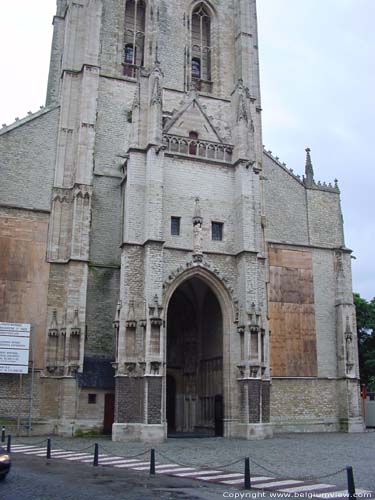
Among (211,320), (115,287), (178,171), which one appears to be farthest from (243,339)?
(178,171)

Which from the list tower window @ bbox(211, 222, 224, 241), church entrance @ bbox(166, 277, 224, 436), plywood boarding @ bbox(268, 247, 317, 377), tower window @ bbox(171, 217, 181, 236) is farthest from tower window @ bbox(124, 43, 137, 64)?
plywood boarding @ bbox(268, 247, 317, 377)

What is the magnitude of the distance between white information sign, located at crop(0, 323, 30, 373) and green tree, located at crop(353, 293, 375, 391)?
92.9 ft

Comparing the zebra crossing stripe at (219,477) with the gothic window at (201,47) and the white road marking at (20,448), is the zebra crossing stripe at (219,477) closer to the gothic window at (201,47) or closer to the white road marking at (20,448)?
the white road marking at (20,448)

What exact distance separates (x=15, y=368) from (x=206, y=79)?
2168 centimetres

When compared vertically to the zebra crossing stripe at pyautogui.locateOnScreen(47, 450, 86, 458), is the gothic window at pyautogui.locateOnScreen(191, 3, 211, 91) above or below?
above

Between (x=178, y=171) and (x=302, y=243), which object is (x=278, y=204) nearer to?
(x=302, y=243)

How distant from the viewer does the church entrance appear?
29078 millimetres

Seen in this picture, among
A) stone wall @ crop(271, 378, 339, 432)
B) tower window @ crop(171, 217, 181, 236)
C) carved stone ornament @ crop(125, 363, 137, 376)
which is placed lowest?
stone wall @ crop(271, 378, 339, 432)

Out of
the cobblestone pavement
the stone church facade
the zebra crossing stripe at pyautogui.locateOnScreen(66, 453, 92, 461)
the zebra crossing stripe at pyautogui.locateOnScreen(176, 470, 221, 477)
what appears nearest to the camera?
the zebra crossing stripe at pyautogui.locateOnScreen(176, 470, 221, 477)

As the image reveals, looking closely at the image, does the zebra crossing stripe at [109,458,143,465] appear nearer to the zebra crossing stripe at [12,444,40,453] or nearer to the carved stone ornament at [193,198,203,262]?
the zebra crossing stripe at [12,444,40,453]

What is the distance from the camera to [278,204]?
3341cm

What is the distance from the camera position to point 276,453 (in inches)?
753

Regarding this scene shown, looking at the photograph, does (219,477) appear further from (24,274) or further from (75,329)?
(24,274)

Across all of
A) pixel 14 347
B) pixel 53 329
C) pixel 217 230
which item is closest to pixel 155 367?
pixel 53 329
